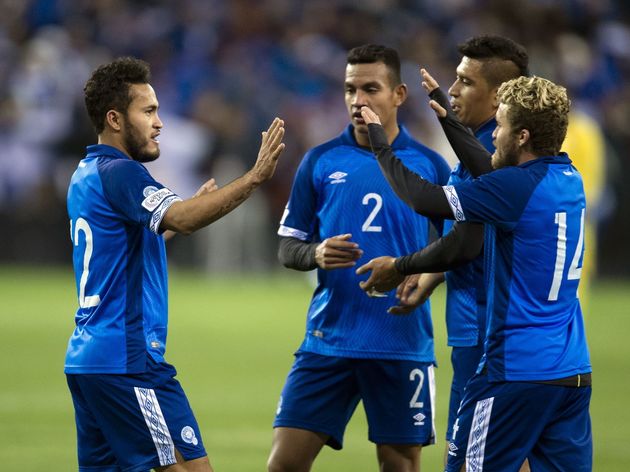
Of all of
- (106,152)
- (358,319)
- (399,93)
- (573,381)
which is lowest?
(573,381)

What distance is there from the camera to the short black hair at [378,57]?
6.48 meters

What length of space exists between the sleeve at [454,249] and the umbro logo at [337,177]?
1.00m

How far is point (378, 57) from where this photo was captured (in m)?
6.49

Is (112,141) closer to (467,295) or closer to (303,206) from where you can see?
(303,206)

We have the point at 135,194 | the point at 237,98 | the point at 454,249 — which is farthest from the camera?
the point at 237,98

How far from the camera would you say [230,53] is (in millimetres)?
21469

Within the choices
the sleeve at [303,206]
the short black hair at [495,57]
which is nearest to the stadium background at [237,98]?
the sleeve at [303,206]

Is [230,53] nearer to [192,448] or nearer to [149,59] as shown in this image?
[149,59]

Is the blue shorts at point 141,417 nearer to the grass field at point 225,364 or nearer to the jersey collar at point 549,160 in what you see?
the jersey collar at point 549,160

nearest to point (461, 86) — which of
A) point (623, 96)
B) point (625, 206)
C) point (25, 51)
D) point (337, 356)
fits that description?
point (337, 356)

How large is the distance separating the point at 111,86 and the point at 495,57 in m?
1.81

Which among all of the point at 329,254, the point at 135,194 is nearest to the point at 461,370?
the point at 329,254

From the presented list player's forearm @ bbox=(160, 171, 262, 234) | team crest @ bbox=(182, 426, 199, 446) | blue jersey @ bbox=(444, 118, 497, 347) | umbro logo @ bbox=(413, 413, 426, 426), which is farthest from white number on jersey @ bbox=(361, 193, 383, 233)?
team crest @ bbox=(182, 426, 199, 446)

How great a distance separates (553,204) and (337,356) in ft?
5.60
